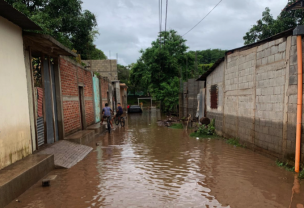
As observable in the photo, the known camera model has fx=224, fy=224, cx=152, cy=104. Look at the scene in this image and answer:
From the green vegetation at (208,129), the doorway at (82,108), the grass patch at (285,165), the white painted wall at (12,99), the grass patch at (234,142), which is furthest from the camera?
the doorway at (82,108)

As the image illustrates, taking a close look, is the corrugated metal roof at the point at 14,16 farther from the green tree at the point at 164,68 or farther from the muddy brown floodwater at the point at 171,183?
the green tree at the point at 164,68

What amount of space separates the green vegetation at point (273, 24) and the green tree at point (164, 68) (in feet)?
26.0

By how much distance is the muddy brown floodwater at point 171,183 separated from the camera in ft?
12.9

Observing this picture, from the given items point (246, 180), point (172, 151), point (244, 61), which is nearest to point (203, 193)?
point (246, 180)

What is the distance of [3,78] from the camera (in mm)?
4582

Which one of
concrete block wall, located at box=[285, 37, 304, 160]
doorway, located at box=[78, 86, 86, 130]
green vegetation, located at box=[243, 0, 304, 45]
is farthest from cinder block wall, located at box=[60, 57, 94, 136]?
green vegetation, located at box=[243, 0, 304, 45]

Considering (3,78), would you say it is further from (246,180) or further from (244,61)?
(244,61)

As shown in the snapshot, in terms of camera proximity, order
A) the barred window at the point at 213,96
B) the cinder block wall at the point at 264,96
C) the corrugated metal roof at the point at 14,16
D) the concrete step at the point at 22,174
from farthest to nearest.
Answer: the barred window at the point at 213,96, the cinder block wall at the point at 264,96, the corrugated metal roof at the point at 14,16, the concrete step at the point at 22,174

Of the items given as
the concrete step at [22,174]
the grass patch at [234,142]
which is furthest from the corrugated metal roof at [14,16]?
the grass patch at [234,142]

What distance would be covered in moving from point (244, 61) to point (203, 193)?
555 centimetres

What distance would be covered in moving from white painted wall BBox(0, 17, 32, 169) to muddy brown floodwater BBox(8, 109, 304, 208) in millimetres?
933

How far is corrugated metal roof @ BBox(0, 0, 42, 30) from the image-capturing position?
14.0 ft

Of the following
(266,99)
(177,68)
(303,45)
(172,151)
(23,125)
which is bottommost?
(172,151)

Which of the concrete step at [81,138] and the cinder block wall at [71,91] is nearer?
the concrete step at [81,138]
